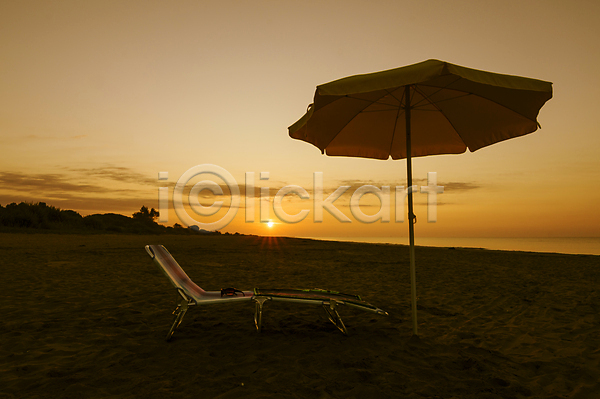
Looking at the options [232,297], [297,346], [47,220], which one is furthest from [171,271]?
[47,220]

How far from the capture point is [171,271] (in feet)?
13.4

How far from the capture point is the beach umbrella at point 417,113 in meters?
2.87

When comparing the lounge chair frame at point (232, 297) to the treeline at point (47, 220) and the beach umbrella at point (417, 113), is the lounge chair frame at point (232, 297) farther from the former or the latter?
the treeline at point (47, 220)

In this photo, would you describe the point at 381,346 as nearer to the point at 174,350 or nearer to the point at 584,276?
the point at 174,350

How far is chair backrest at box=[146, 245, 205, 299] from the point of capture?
3893 mm

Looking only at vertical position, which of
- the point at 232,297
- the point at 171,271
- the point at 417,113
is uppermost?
the point at 417,113

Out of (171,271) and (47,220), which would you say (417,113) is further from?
(47,220)

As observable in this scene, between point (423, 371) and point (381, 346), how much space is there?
0.63m

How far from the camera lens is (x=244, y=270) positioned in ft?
31.9

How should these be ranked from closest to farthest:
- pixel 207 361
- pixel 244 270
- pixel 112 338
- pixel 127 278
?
pixel 207 361 → pixel 112 338 → pixel 127 278 → pixel 244 270

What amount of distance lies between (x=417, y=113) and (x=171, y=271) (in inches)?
141

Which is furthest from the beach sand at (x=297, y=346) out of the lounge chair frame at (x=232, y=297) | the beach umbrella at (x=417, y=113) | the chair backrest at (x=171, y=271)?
the beach umbrella at (x=417, y=113)

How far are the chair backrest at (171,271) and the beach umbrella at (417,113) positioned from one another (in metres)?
2.10

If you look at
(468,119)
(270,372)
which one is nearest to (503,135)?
(468,119)
